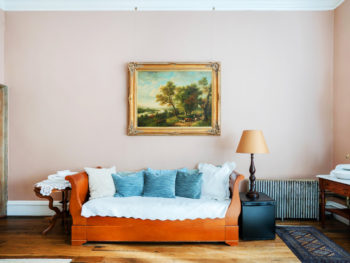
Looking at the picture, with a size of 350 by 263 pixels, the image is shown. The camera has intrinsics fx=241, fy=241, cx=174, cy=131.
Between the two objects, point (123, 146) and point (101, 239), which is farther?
point (123, 146)

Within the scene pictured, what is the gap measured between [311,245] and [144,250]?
82.1 inches

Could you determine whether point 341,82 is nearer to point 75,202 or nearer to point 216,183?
point 216,183

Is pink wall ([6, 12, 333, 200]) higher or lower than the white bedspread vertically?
higher

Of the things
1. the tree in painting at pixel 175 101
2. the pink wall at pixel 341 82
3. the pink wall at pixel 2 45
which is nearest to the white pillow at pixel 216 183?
the tree in painting at pixel 175 101

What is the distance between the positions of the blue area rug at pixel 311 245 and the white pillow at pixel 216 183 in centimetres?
96

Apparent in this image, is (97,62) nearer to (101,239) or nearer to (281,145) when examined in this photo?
(101,239)

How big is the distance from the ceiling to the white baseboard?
3297 millimetres

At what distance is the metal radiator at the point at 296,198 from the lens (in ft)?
12.6

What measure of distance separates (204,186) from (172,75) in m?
1.89

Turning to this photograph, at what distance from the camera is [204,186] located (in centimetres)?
354

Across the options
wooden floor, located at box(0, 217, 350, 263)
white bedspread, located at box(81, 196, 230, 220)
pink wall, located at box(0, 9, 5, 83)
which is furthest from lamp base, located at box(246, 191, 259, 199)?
pink wall, located at box(0, 9, 5, 83)

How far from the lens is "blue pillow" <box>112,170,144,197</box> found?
11.3 feet

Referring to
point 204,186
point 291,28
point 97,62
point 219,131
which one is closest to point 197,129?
point 219,131

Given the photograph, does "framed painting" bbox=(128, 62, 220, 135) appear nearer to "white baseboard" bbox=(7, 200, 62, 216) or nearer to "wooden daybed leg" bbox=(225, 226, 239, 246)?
"wooden daybed leg" bbox=(225, 226, 239, 246)
